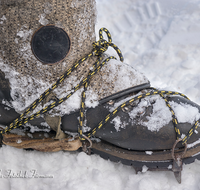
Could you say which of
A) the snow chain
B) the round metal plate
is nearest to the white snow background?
the snow chain

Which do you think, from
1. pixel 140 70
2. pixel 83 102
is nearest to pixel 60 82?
pixel 83 102

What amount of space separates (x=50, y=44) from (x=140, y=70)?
0.98 metres

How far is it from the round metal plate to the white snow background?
1.53ft

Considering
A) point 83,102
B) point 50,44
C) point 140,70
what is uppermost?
point 140,70

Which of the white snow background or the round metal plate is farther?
the white snow background

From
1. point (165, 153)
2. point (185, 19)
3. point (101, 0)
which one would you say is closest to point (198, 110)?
point (165, 153)

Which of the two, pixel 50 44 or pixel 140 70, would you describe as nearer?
pixel 50 44

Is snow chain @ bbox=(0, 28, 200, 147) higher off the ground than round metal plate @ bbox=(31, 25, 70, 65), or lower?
lower

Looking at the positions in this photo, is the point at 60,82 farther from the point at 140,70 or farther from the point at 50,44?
the point at 140,70

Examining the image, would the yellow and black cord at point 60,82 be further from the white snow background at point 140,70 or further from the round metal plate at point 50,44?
the white snow background at point 140,70

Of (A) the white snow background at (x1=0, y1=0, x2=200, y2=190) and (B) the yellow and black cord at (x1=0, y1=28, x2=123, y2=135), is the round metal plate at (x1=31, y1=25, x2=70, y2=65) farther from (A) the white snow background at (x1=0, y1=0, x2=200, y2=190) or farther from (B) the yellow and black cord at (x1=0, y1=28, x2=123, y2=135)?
(A) the white snow background at (x1=0, y1=0, x2=200, y2=190)

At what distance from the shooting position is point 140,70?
1.73 meters

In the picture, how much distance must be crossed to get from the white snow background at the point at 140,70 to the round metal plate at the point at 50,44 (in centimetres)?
47

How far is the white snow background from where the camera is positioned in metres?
0.98
